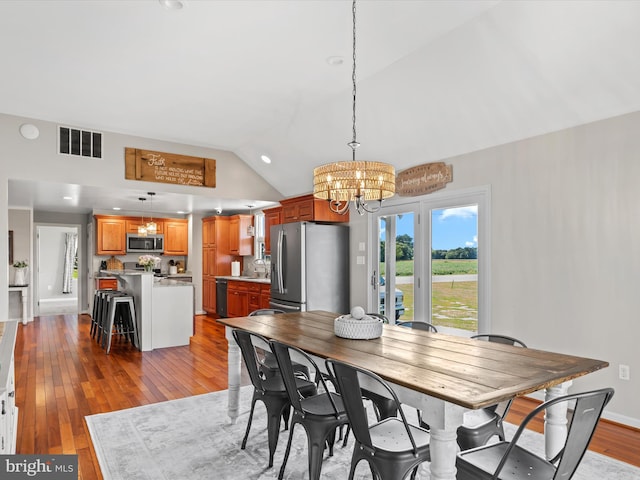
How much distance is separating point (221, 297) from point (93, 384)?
13.9ft

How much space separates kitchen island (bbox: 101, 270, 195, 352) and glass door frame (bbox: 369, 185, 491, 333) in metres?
2.80

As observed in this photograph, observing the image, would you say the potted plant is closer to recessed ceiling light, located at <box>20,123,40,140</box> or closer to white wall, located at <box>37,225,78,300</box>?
recessed ceiling light, located at <box>20,123,40,140</box>

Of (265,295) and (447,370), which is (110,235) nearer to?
(265,295)

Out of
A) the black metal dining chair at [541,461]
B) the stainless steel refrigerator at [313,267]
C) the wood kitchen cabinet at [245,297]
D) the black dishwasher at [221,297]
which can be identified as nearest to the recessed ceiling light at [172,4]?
the black metal dining chair at [541,461]

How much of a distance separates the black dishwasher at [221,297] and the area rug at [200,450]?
4779mm

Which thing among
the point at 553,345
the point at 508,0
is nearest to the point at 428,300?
the point at 553,345

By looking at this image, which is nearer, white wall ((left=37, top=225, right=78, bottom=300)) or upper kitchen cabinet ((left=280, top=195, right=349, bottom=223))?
upper kitchen cabinet ((left=280, top=195, right=349, bottom=223))

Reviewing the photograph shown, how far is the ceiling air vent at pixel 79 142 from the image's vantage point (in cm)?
529

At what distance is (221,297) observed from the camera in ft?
27.8

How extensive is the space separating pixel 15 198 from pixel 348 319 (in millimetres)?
6881

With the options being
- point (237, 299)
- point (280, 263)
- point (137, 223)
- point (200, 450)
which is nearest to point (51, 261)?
point (137, 223)

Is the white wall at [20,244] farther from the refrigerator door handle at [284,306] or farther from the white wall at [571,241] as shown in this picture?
the white wall at [571,241]

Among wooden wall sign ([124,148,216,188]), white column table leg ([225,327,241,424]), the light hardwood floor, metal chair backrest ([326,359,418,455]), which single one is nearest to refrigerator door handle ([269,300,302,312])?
the light hardwood floor

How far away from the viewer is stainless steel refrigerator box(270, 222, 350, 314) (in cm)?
584
